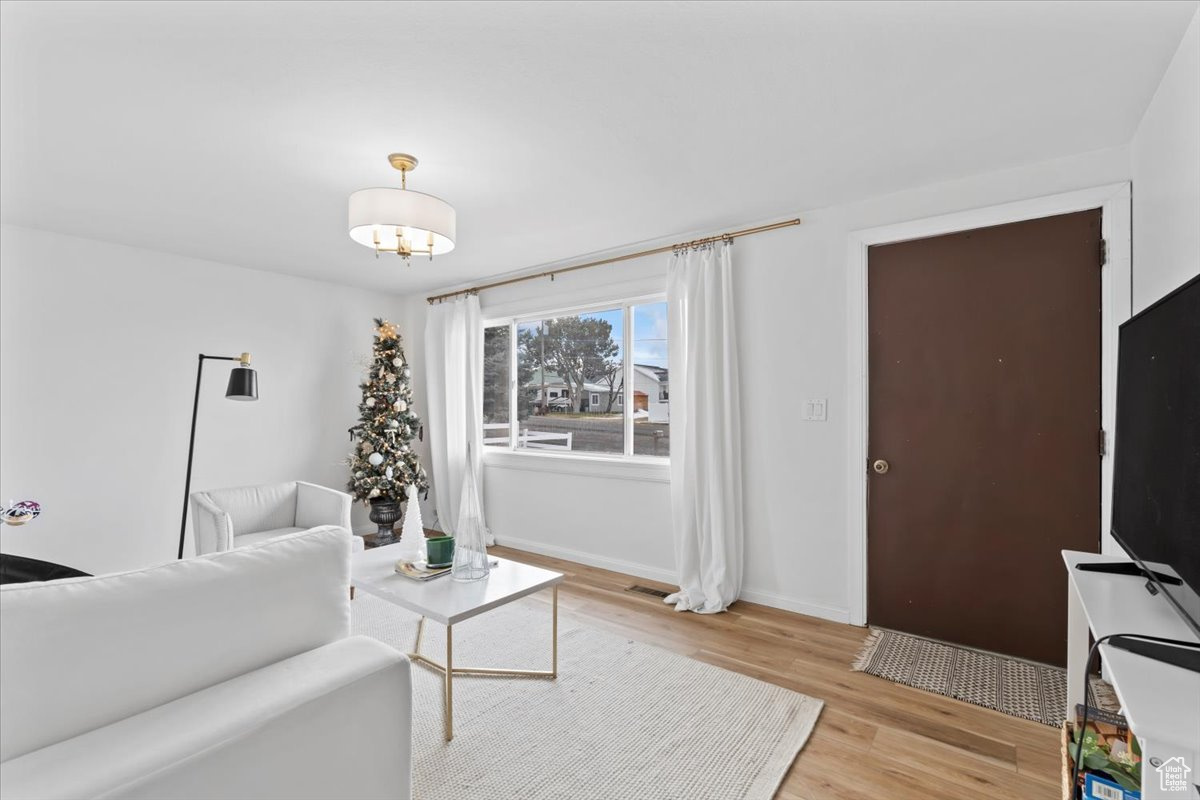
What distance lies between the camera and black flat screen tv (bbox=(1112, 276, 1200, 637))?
1170 mm

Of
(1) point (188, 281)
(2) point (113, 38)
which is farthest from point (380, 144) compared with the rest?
(1) point (188, 281)

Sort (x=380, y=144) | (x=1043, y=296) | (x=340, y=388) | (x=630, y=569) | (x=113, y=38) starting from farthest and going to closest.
Result: (x=340, y=388) → (x=630, y=569) → (x=1043, y=296) → (x=380, y=144) → (x=113, y=38)

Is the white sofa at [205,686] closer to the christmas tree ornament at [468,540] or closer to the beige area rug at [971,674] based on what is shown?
the christmas tree ornament at [468,540]

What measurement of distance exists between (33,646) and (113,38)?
1.83 metres

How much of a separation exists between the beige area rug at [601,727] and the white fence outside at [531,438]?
187cm

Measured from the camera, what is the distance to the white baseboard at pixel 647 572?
10.5 ft

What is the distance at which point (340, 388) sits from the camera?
5203 millimetres

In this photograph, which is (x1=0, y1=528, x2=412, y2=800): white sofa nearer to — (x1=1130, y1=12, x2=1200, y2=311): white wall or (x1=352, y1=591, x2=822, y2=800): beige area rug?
(x1=352, y1=591, x2=822, y2=800): beige area rug

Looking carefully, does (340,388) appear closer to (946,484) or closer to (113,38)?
(113,38)

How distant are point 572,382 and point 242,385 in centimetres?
234

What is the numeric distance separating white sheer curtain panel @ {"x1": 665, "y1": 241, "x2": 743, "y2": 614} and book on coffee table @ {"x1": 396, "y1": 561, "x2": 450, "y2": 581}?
1629 mm

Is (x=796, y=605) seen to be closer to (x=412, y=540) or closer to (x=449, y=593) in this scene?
(x=449, y=593)

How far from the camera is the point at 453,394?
5113 millimetres

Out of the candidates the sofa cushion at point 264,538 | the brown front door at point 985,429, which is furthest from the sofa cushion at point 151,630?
the brown front door at point 985,429
